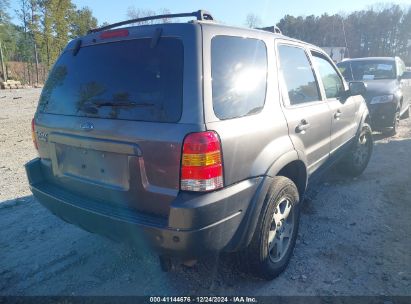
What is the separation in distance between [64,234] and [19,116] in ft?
32.7

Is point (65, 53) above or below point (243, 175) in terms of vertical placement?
above

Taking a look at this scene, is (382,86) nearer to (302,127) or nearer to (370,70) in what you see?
(370,70)

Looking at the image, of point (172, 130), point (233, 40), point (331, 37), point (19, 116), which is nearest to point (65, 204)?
point (172, 130)

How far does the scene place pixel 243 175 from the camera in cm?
222

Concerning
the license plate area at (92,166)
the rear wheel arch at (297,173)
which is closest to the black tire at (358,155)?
the rear wheel arch at (297,173)

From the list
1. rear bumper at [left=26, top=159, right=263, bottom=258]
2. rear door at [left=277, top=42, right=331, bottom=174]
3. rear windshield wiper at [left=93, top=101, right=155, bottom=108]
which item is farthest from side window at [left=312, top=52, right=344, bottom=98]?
rear windshield wiper at [left=93, top=101, right=155, bottom=108]

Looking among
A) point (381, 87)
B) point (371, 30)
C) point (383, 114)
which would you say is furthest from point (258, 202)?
point (371, 30)

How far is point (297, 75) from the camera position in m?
3.07

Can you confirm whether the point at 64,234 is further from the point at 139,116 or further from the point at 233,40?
the point at 233,40

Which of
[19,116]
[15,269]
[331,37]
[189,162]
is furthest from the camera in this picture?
[331,37]

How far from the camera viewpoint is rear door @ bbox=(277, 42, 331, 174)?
280cm

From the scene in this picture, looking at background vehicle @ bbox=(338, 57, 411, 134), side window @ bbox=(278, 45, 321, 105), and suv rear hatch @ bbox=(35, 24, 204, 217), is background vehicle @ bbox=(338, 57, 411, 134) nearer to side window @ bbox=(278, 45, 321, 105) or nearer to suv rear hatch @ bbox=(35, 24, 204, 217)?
side window @ bbox=(278, 45, 321, 105)

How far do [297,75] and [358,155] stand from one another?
254 centimetres

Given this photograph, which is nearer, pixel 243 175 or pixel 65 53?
pixel 243 175
